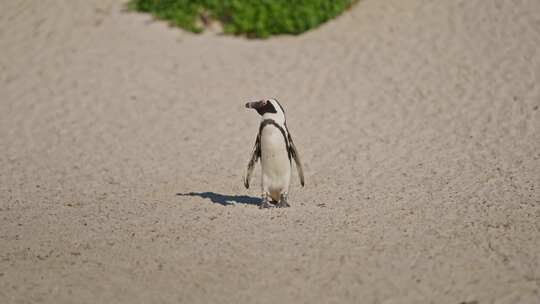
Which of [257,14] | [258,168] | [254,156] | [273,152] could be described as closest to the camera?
[273,152]

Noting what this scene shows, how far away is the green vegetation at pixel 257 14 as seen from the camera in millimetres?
13484

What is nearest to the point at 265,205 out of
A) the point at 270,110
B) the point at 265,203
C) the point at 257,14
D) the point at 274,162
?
the point at 265,203

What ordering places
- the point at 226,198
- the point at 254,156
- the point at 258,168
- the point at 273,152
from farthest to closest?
the point at 258,168
the point at 226,198
the point at 254,156
the point at 273,152

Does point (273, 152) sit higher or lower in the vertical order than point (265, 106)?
lower

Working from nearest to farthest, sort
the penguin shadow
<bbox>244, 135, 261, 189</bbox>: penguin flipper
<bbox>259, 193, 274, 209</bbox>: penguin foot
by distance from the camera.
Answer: <bbox>244, 135, 261, 189</bbox>: penguin flipper
<bbox>259, 193, 274, 209</bbox>: penguin foot
the penguin shadow

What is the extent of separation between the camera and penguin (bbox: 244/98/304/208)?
6984mm

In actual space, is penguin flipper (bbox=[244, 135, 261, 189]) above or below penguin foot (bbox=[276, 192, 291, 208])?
above

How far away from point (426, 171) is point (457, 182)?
55cm

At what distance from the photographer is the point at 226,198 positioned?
797 cm

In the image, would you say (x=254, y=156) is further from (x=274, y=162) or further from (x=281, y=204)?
(x=281, y=204)

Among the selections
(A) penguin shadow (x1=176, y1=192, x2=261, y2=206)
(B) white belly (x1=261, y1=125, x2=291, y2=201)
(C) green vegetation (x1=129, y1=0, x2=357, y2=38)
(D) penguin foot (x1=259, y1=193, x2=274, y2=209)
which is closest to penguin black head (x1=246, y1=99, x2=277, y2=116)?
(B) white belly (x1=261, y1=125, x2=291, y2=201)

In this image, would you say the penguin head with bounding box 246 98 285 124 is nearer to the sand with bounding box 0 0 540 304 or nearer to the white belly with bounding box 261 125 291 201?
the white belly with bounding box 261 125 291 201

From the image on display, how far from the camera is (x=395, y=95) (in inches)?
453

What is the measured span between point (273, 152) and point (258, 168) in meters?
2.49
